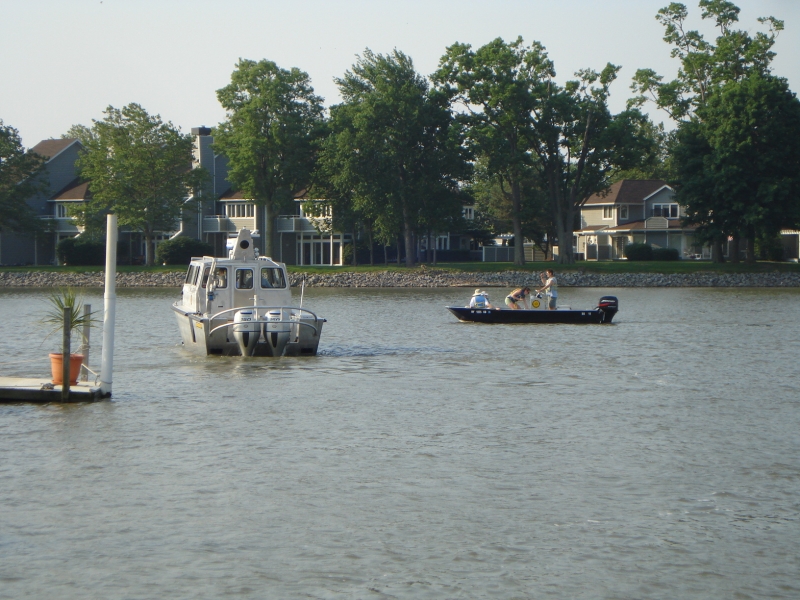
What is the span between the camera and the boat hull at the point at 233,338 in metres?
28.2

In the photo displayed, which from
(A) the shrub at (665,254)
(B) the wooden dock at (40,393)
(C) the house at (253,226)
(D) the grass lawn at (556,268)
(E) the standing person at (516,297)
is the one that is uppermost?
(C) the house at (253,226)

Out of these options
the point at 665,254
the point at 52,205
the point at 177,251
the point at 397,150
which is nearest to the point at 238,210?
the point at 177,251

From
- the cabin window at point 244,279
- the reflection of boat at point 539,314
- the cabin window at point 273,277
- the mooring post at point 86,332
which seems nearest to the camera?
the mooring post at point 86,332

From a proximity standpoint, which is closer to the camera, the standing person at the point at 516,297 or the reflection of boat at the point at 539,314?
the reflection of boat at the point at 539,314

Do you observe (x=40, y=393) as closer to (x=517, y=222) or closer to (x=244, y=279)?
(x=244, y=279)

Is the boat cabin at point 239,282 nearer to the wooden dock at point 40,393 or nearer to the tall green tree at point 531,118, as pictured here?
the wooden dock at point 40,393

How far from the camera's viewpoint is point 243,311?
28219 millimetres

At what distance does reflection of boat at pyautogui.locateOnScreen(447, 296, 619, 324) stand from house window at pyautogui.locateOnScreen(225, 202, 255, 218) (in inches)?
2174

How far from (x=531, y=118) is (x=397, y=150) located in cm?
1008

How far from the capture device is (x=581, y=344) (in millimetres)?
33250

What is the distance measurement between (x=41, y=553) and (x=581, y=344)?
80.0 feet

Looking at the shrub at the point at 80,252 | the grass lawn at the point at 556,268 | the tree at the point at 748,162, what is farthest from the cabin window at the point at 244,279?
the shrub at the point at 80,252

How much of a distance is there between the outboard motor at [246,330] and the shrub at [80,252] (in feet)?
198

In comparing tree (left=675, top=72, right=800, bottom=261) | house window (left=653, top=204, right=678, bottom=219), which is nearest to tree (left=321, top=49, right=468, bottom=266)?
tree (left=675, top=72, right=800, bottom=261)
